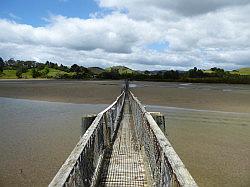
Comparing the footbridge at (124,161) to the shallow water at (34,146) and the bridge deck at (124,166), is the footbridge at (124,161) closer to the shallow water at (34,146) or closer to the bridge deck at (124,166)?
the bridge deck at (124,166)

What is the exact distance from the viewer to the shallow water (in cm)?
945

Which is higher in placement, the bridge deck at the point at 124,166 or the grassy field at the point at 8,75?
the bridge deck at the point at 124,166

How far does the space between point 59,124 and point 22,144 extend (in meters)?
4.92

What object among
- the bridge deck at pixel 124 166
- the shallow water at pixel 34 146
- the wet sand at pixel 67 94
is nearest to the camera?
the bridge deck at pixel 124 166

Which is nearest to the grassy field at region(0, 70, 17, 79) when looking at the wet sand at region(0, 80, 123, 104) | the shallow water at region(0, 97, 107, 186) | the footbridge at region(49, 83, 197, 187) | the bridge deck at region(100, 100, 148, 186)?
the wet sand at region(0, 80, 123, 104)

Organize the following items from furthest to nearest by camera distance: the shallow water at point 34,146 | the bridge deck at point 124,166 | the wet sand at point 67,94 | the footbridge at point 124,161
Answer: the wet sand at point 67,94 < the shallow water at point 34,146 < the bridge deck at point 124,166 < the footbridge at point 124,161

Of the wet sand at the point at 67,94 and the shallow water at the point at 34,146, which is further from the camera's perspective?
the wet sand at the point at 67,94

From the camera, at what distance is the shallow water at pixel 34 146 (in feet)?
31.0

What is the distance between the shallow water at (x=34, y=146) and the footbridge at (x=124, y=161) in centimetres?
213

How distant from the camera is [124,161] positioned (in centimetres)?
776

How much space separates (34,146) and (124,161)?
627cm

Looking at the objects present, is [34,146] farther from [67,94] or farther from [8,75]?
[8,75]

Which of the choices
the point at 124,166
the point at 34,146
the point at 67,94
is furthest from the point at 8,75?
the point at 124,166

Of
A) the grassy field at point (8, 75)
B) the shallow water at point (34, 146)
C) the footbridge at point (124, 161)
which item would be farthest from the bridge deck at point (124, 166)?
the grassy field at point (8, 75)
